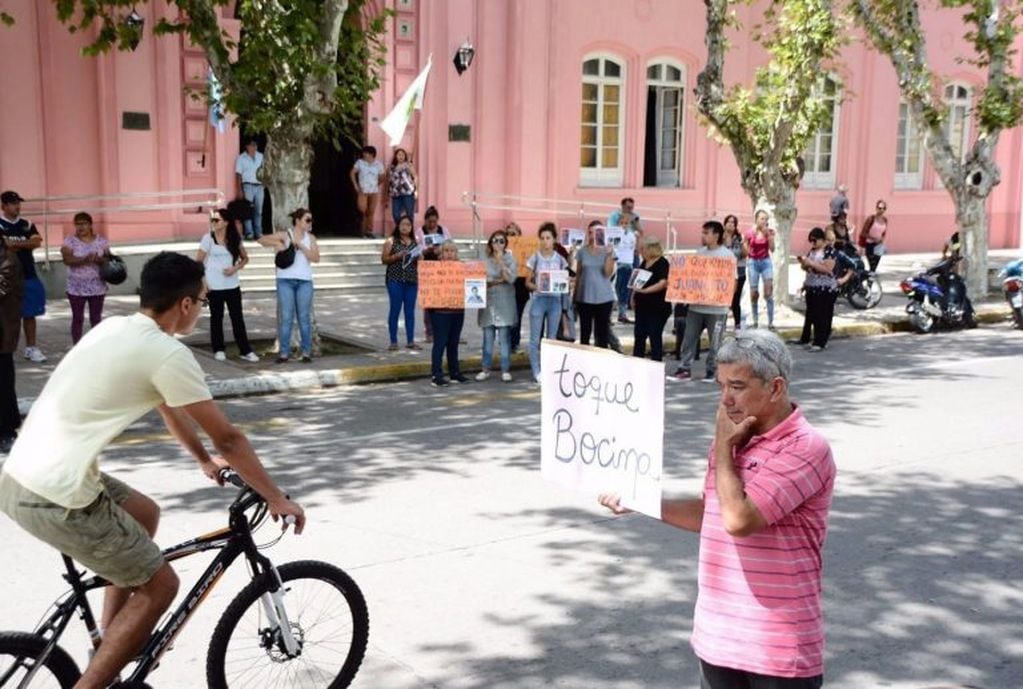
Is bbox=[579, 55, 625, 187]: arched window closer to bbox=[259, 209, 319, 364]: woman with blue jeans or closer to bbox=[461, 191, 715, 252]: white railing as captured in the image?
bbox=[461, 191, 715, 252]: white railing

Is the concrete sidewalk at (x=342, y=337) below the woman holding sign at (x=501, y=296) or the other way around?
below

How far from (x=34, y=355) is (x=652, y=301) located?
22.2 ft

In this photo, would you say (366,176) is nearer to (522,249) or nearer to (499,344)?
(522,249)

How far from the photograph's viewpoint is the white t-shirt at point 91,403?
3.90 meters

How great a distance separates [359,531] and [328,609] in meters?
2.38

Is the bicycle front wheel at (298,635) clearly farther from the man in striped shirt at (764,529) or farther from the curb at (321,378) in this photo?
the curb at (321,378)

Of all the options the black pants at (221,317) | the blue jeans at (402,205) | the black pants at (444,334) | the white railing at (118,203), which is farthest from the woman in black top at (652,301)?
the white railing at (118,203)

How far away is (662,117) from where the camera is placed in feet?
80.5

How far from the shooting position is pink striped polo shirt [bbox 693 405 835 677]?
3.35 meters

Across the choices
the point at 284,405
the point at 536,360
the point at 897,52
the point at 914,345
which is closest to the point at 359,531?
the point at 284,405

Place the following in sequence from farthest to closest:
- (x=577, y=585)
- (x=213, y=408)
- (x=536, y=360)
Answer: (x=536, y=360) → (x=577, y=585) → (x=213, y=408)

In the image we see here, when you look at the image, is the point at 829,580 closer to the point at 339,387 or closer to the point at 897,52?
the point at 339,387

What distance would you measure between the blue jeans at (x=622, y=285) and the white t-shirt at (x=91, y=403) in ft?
43.4

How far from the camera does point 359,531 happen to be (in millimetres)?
7176
